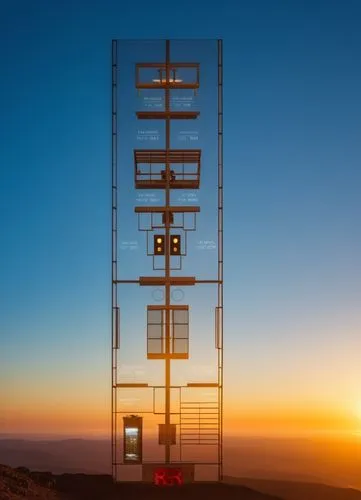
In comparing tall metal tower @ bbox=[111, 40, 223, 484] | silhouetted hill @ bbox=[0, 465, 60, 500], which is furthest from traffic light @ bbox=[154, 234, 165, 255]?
silhouetted hill @ bbox=[0, 465, 60, 500]

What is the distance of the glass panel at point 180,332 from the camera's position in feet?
73.1

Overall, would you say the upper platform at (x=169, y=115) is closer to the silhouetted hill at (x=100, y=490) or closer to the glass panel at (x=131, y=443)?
the glass panel at (x=131, y=443)

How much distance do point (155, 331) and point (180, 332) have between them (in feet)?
1.83

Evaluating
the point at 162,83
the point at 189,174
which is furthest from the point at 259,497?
the point at 162,83

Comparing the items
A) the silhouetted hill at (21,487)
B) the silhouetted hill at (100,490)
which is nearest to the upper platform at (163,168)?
the silhouetted hill at (100,490)

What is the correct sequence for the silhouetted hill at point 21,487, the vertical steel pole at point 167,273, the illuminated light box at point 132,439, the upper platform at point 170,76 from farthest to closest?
the upper platform at point 170,76 < the vertical steel pole at point 167,273 < the illuminated light box at point 132,439 < the silhouetted hill at point 21,487

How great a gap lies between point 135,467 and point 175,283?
4.14m

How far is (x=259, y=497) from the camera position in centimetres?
2275

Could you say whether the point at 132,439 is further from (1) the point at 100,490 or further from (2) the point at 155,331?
(2) the point at 155,331

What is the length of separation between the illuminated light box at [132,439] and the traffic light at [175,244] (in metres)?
3.75

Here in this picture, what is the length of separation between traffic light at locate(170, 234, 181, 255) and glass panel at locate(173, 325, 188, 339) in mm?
1652

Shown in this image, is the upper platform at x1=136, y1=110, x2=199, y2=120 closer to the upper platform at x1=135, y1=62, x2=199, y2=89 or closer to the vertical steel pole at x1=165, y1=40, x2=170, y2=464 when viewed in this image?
the vertical steel pole at x1=165, y1=40, x2=170, y2=464

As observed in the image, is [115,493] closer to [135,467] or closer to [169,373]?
[135,467]

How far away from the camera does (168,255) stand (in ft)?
73.3
